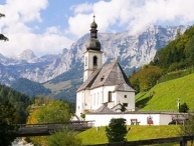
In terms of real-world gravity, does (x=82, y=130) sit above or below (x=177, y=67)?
below

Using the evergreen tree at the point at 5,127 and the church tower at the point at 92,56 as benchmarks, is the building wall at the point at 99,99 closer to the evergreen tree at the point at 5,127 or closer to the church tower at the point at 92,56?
the church tower at the point at 92,56

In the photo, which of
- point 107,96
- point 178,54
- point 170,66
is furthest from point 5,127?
point 178,54

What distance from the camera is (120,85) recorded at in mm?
68938

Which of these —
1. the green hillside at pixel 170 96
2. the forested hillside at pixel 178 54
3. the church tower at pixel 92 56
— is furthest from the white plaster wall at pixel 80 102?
the forested hillside at pixel 178 54

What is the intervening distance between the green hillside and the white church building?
17.2 feet

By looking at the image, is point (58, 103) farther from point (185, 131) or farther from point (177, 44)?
point (185, 131)

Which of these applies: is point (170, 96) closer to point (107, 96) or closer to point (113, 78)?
point (113, 78)

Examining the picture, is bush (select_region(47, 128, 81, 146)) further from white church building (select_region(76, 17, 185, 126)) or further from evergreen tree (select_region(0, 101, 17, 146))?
white church building (select_region(76, 17, 185, 126))

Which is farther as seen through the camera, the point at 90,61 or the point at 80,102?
the point at 90,61

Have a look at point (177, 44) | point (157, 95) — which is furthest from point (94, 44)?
point (177, 44)

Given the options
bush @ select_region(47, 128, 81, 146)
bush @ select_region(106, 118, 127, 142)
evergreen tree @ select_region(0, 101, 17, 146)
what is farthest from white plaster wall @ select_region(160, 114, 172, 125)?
evergreen tree @ select_region(0, 101, 17, 146)

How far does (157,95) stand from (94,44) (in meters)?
25.9

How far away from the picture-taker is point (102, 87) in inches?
2867

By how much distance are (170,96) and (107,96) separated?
12.2 metres
